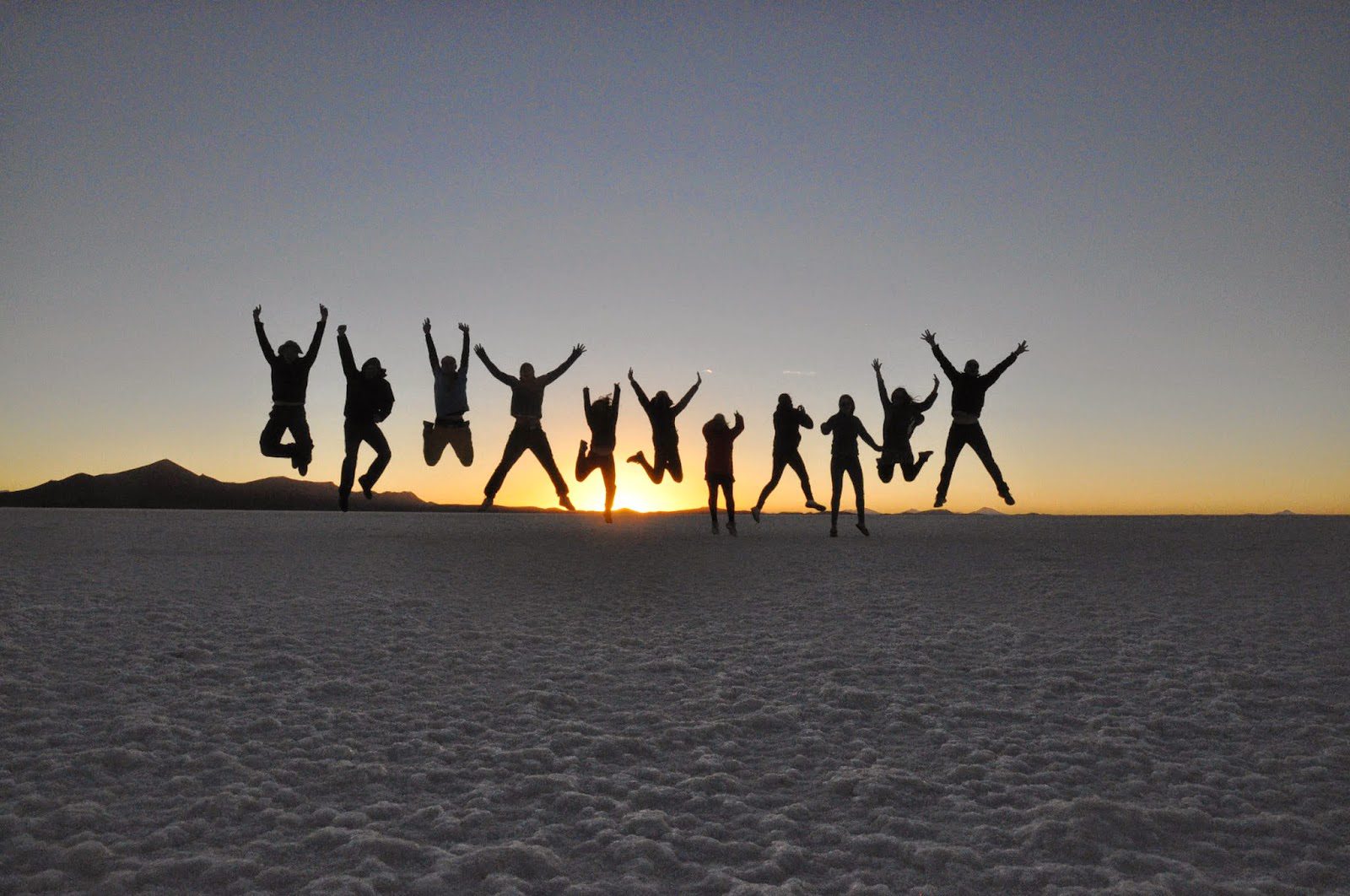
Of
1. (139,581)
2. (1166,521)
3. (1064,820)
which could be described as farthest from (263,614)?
(1166,521)

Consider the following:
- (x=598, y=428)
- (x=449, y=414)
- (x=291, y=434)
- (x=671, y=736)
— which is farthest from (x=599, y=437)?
(x=671, y=736)

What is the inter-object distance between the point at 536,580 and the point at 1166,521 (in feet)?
43.7

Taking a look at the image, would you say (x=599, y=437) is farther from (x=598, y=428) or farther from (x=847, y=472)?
(x=847, y=472)

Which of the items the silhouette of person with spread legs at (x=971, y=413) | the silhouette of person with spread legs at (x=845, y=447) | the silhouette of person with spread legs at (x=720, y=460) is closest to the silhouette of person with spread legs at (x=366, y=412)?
the silhouette of person with spread legs at (x=720, y=460)

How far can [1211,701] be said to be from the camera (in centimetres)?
404

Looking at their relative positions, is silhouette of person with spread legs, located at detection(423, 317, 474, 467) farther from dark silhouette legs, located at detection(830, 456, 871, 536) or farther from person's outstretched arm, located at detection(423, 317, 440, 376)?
dark silhouette legs, located at detection(830, 456, 871, 536)

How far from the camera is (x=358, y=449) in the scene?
11742mm

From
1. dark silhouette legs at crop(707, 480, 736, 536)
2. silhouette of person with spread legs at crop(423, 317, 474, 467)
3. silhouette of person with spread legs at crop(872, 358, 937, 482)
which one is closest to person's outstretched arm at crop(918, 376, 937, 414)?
silhouette of person with spread legs at crop(872, 358, 937, 482)

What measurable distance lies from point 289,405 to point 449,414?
76.0 inches

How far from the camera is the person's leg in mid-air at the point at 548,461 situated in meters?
12.4

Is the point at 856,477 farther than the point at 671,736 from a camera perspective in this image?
Yes

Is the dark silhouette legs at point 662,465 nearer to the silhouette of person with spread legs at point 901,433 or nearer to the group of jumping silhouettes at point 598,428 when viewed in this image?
the group of jumping silhouettes at point 598,428

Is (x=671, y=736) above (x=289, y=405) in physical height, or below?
below

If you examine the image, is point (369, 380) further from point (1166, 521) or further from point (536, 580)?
point (1166, 521)
